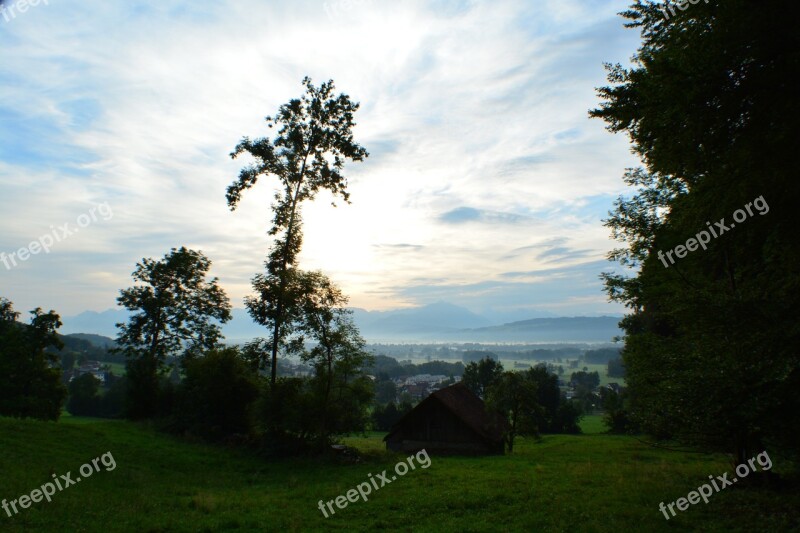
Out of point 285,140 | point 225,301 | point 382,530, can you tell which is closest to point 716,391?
point 382,530

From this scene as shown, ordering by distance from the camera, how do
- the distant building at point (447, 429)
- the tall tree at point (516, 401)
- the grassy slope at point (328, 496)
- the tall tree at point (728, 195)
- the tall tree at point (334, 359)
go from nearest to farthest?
the tall tree at point (728, 195), the grassy slope at point (328, 496), the tall tree at point (334, 359), the distant building at point (447, 429), the tall tree at point (516, 401)

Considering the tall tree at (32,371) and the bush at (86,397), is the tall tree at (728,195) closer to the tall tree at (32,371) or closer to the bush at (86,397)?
the tall tree at (32,371)

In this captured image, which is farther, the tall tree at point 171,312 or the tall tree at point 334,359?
the tall tree at point 171,312

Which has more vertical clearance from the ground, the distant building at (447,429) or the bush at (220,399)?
the bush at (220,399)

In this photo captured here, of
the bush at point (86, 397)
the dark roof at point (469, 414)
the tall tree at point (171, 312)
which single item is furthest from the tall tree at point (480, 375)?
the bush at point (86, 397)

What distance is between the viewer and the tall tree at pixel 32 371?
32.7 metres

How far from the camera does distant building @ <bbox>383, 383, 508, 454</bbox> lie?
1283 inches

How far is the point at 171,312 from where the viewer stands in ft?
122

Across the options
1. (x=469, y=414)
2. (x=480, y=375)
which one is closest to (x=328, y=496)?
(x=469, y=414)

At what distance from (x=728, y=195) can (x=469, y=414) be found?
1120 inches

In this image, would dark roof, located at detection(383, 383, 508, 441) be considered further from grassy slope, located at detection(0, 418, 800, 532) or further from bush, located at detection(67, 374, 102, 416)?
bush, located at detection(67, 374, 102, 416)

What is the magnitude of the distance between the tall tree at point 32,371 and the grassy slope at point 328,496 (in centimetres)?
1546

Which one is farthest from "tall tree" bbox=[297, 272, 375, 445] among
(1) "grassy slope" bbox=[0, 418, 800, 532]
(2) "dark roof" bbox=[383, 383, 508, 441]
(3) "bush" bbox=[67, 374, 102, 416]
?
(3) "bush" bbox=[67, 374, 102, 416]

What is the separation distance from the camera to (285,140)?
28609 millimetres
